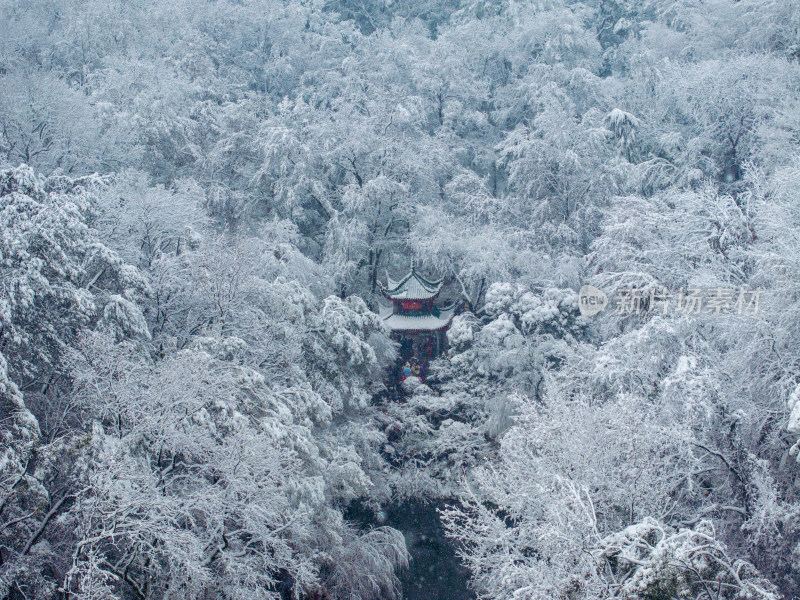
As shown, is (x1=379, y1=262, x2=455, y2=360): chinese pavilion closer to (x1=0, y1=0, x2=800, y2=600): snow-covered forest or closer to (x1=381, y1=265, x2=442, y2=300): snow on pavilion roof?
(x1=381, y1=265, x2=442, y2=300): snow on pavilion roof

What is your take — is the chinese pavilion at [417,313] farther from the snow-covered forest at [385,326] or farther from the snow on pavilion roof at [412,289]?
the snow-covered forest at [385,326]

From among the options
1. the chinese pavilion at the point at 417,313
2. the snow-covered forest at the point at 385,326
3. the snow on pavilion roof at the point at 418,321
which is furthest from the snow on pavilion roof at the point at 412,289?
the snow-covered forest at the point at 385,326

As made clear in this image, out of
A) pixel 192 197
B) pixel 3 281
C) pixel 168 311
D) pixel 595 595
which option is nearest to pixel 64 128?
pixel 192 197

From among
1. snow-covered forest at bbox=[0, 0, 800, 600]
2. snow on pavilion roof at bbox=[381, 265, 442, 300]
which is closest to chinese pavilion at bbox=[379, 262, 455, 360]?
snow on pavilion roof at bbox=[381, 265, 442, 300]

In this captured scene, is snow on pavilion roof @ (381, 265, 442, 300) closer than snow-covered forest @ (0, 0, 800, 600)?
No

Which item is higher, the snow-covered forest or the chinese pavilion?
the snow-covered forest

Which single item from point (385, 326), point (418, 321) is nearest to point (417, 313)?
point (418, 321)

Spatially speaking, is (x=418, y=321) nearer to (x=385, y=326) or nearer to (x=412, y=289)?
(x=412, y=289)

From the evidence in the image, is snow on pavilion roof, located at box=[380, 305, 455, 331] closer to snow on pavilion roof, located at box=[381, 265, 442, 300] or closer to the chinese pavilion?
the chinese pavilion

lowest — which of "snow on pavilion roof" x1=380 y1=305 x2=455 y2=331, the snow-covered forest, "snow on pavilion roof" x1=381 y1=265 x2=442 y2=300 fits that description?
"snow on pavilion roof" x1=380 y1=305 x2=455 y2=331
